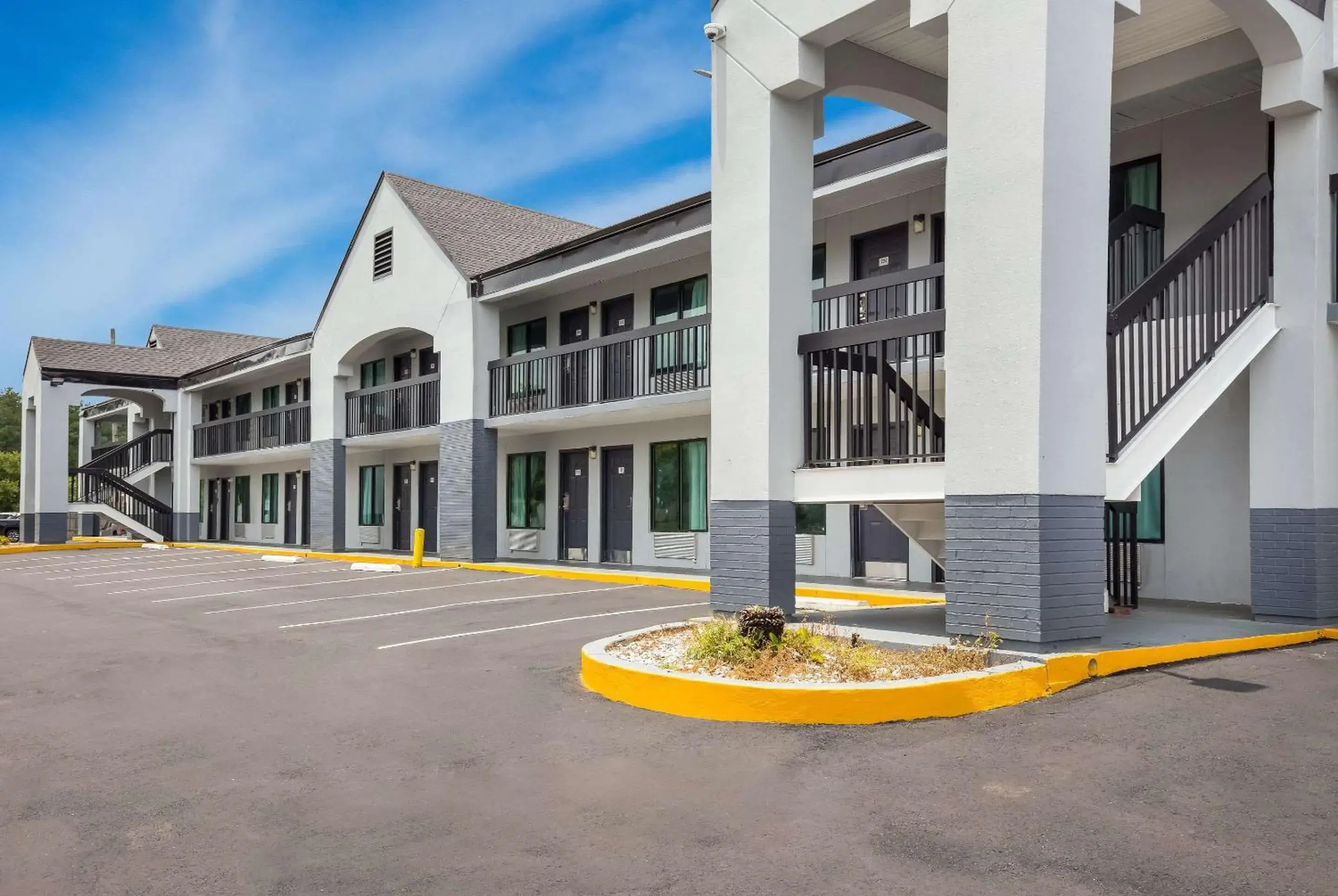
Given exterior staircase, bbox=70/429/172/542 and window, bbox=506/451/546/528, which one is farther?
exterior staircase, bbox=70/429/172/542

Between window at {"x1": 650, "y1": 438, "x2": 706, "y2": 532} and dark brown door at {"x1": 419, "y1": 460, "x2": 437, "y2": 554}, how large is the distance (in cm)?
844

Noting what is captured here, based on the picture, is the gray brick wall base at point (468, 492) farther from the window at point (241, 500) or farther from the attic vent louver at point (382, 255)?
the window at point (241, 500)

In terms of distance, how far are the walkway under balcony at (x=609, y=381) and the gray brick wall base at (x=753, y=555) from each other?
21.2ft

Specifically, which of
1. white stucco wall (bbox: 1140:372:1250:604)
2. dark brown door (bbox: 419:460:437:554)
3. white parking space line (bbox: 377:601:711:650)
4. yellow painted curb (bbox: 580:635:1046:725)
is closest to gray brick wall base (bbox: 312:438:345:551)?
dark brown door (bbox: 419:460:437:554)

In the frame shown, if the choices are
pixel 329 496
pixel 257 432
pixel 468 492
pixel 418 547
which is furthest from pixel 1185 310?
pixel 257 432

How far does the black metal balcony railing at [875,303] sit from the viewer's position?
1400cm

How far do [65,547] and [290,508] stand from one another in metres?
7.14

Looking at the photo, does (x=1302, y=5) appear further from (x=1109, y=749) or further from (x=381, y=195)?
(x=381, y=195)

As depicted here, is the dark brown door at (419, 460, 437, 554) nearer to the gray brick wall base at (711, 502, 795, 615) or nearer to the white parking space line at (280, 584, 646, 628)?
the white parking space line at (280, 584, 646, 628)

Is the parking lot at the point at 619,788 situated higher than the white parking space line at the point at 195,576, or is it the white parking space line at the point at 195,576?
the parking lot at the point at 619,788

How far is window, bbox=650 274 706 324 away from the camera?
19.5 metres

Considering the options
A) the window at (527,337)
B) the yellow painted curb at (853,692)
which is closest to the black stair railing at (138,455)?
the window at (527,337)

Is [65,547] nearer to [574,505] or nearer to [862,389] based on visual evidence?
[574,505]

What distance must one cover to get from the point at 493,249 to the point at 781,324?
15.7m
